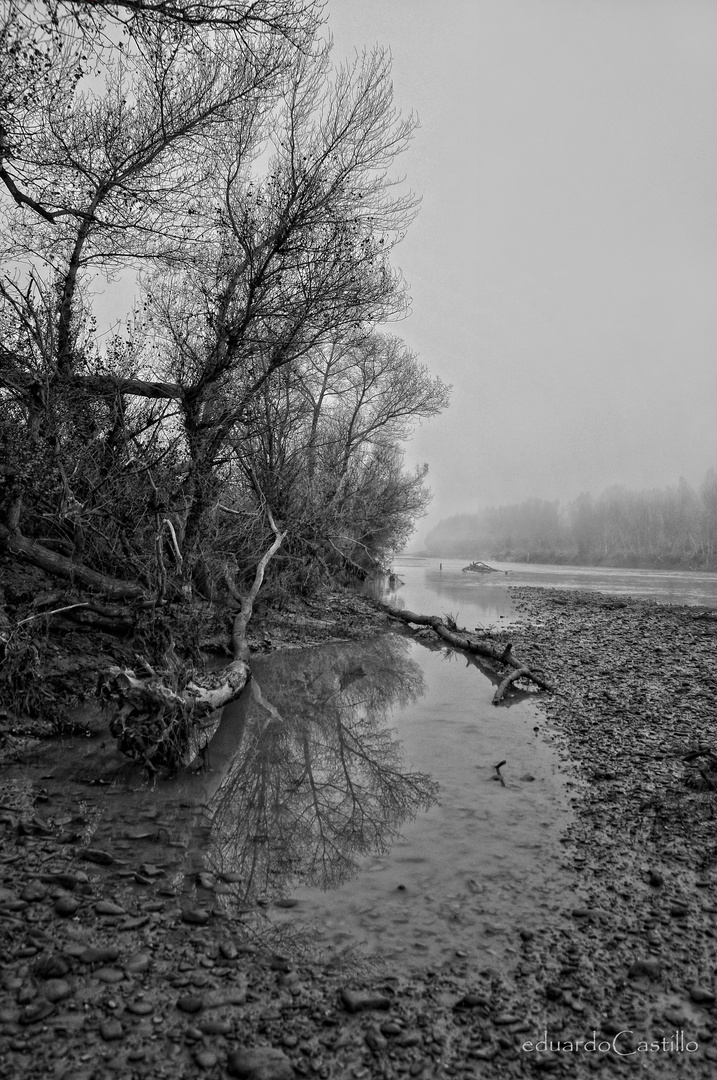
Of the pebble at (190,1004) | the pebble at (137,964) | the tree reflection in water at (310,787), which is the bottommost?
the tree reflection in water at (310,787)

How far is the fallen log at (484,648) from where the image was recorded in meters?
10.9

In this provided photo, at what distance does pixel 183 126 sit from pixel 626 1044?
1400cm

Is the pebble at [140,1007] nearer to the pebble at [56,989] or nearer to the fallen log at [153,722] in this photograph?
the pebble at [56,989]

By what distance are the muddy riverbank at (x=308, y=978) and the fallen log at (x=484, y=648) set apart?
209 inches

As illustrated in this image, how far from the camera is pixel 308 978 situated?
129 inches

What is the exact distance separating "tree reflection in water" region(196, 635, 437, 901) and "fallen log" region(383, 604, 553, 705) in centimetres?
169

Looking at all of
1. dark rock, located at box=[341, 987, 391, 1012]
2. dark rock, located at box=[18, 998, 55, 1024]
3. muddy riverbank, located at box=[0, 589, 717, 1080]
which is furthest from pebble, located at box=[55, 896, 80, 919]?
dark rock, located at box=[341, 987, 391, 1012]

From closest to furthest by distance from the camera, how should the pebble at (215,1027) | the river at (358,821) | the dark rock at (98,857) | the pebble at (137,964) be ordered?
the pebble at (215,1027) < the pebble at (137,964) < the river at (358,821) < the dark rock at (98,857)

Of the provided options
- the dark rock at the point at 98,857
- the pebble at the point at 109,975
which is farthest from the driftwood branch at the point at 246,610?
the pebble at the point at 109,975

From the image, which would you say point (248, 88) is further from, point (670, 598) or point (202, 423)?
point (670, 598)

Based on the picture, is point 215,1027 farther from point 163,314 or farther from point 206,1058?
point 163,314

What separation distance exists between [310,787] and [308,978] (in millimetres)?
3040

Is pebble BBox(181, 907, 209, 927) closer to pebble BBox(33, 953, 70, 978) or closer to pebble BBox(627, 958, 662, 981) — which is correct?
pebble BBox(33, 953, 70, 978)

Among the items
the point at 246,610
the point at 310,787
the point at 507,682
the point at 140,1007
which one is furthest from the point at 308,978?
the point at 246,610
